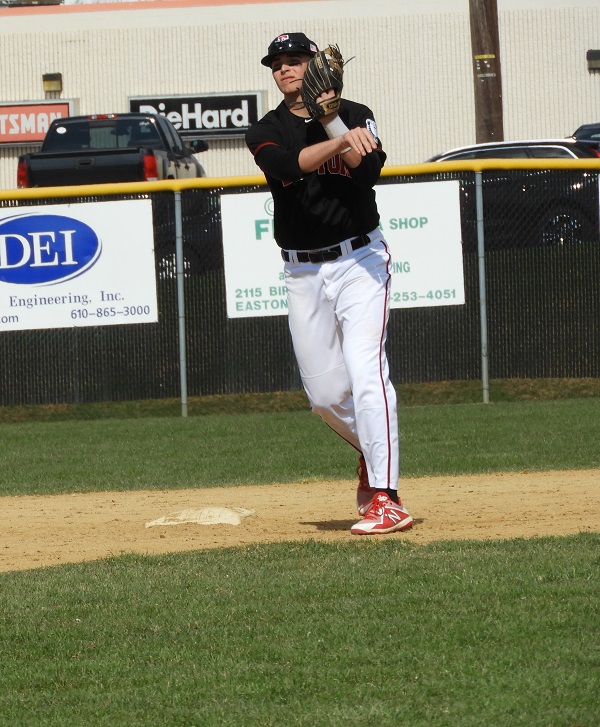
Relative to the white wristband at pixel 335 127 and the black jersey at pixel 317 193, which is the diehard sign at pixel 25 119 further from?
the white wristband at pixel 335 127

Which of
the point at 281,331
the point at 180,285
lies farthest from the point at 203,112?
the point at 281,331

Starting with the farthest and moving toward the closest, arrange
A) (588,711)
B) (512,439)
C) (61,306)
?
(61,306) → (512,439) → (588,711)

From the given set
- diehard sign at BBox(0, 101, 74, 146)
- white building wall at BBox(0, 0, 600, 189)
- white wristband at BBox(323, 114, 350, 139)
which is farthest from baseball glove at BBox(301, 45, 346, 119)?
diehard sign at BBox(0, 101, 74, 146)

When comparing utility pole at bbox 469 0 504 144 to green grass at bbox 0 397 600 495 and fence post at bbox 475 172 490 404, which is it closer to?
fence post at bbox 475 172 490 404

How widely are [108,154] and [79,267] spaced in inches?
265

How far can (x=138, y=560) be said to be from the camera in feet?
18.4

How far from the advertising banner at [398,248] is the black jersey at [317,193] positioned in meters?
6.83

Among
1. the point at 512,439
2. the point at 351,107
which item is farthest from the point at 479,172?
the point at 351,107

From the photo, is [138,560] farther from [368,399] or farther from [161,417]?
[161,417]

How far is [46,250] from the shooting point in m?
13.1

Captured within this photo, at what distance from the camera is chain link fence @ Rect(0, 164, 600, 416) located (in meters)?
13.1

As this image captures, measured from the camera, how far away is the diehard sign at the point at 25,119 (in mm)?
34438

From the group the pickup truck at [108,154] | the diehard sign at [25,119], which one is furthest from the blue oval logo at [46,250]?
the diehard sign at [25,119]

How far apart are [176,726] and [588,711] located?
104cm
